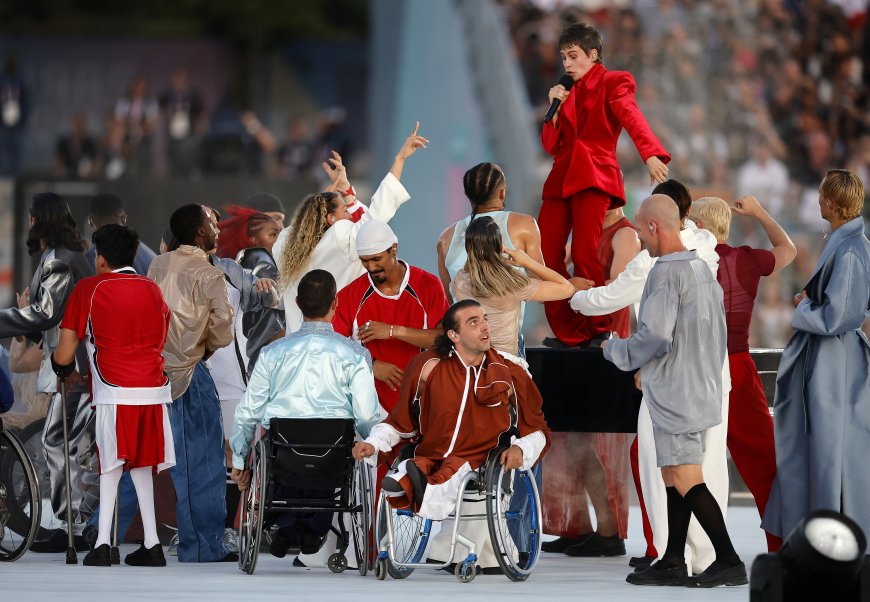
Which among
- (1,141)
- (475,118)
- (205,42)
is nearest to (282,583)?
(475,118)

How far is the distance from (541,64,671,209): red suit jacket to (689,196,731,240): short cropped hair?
2.02ft

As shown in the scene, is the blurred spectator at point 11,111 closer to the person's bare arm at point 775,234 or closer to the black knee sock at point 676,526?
the person's bare arm at point 775,234

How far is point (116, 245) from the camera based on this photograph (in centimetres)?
741

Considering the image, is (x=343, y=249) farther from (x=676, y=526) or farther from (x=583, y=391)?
(x=676, y=526)

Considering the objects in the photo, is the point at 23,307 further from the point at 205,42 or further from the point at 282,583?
the point at 205,42

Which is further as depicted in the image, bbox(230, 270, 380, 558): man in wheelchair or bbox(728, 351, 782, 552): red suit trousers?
bbox(728, 351, 782, 552): red suit trousers

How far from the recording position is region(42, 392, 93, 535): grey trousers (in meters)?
8.09

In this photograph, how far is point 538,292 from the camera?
7.48 meters

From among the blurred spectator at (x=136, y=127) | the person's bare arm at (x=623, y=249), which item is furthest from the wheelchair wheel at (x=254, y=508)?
the blurred spectator at (x=136, y=127)

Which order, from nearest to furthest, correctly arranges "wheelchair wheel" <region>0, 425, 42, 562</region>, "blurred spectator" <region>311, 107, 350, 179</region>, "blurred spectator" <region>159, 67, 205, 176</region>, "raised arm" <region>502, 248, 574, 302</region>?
"raised arm" <region>502, 248, 574, 302</region> → "wheelchair wheel" <region>0, 425, 42, 562</region> → "blurred spectator" <region>311, 107, 350, 179</region> → "blurred spectator" <region>159, 67, 205, 176</region>

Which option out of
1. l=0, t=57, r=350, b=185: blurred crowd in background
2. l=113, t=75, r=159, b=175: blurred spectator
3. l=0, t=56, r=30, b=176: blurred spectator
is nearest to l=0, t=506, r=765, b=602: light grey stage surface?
l=0, t=57, r=350, b=185: blurred crowd in background

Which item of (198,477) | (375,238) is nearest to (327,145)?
(198,477)

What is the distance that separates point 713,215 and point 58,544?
11.6ft

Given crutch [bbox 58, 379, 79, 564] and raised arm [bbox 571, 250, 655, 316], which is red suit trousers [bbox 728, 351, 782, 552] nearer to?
raised arm [bbox 571, 250, 655, 316]
